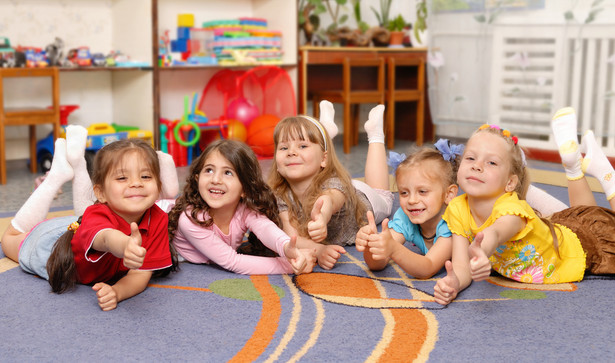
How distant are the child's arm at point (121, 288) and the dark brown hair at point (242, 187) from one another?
0.22 metres

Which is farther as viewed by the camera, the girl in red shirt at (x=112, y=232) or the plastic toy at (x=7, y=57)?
the plastic toy at (x=7, y=57)

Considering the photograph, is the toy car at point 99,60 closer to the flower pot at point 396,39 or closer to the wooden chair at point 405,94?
the wooden chair at point 405,94

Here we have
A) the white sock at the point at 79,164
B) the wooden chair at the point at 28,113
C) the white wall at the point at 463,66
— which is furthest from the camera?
the white wall at the point at 463,66

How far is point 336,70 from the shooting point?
13.7ft

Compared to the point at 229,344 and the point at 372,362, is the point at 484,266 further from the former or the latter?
the point at 229,344

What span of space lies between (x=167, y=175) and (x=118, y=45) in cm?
181

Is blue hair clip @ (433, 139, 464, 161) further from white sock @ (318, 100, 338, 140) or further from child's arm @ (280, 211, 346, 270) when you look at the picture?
white sock @ (318, 100, 338, 140)

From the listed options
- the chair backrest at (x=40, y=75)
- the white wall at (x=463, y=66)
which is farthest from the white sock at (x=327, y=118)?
the white wall at (x=463, y=66)

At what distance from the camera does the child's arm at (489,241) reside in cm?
123

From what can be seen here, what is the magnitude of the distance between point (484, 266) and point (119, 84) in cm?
271

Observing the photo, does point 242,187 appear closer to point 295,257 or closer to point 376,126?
point 295,257

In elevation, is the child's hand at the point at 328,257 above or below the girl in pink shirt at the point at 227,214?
below

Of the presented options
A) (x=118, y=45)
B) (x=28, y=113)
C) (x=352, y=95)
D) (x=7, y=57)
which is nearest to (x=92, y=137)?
(x=28, y=113)

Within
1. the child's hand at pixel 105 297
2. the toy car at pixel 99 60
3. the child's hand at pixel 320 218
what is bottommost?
the child's hand at pixel 105 297
